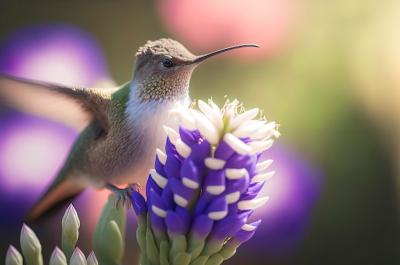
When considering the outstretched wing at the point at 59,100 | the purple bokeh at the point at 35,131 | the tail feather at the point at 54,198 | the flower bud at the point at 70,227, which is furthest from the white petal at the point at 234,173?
the purple bokeh at the point at 35,131

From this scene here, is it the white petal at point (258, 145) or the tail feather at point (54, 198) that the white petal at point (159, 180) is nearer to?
the white petal at point (258, 145)

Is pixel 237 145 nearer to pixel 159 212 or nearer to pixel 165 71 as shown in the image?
pixel 159 212

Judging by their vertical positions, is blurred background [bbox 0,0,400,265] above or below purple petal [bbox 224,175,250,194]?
below

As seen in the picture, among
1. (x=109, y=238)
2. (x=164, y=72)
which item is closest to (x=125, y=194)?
(x=109, y=238)

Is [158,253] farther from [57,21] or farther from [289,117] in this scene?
[57,21]

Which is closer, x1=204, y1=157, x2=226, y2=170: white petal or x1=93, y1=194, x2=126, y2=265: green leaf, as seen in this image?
x1=204, y1=157, x2=226, y2=170: white petal

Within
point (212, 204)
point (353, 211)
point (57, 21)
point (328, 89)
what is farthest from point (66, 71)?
point (212, 204)

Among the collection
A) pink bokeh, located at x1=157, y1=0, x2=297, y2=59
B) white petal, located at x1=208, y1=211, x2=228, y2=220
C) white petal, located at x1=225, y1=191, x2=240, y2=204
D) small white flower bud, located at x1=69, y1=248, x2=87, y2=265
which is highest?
white petal, located at x1=225, y1=191, x2=240, y2=204

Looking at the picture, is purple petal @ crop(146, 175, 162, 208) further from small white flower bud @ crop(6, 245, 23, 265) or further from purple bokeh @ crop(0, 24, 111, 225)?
purple bokeh @ crop(0, 24, 111, 225)

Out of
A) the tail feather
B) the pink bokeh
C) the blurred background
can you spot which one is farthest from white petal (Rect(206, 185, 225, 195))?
the pink bokeh
